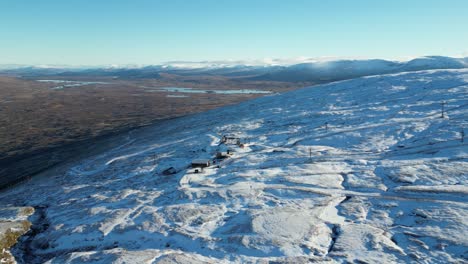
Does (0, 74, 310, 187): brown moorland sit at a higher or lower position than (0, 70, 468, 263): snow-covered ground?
lower

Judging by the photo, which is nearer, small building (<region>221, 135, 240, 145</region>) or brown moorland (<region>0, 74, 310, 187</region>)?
small building (<region>221, 135, 240, 145</region>)

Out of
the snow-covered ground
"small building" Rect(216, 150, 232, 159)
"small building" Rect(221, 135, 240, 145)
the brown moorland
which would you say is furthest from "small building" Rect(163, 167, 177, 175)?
the brown moorland

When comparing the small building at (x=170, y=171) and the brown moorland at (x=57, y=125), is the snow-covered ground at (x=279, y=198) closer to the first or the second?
the small building at (x=170, y=171)

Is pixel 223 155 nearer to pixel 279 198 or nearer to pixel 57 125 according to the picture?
pixel 279 198

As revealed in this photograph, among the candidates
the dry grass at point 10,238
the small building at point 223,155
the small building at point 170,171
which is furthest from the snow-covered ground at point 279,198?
the dry grass at point 10,238

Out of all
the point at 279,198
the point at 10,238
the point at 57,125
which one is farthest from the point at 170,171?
the point at 57,125

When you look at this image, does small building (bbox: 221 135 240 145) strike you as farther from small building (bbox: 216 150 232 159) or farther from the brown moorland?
the brown moorland

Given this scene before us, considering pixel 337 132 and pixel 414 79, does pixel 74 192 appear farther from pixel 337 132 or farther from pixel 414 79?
pixel 414 79

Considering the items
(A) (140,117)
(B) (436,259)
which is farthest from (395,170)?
(A) (140,117)

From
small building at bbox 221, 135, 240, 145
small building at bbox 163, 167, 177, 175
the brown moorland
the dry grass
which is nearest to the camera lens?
the dry grass
